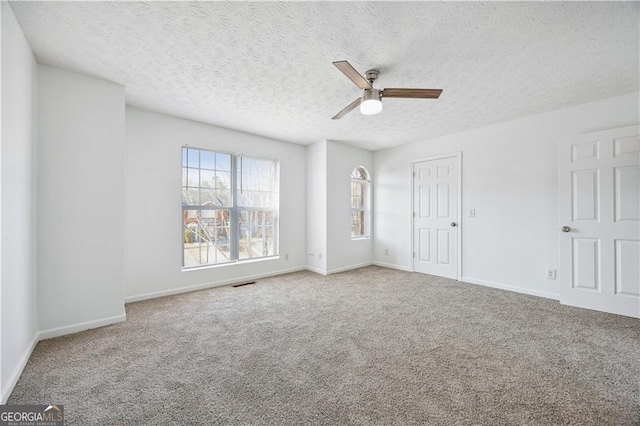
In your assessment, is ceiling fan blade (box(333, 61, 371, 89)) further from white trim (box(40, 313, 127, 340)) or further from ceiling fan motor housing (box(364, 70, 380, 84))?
white trim (box(40, 313, 127, 340))

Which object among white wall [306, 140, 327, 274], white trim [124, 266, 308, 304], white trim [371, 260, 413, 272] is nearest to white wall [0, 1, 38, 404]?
white trim [124, 266, 308, 304]

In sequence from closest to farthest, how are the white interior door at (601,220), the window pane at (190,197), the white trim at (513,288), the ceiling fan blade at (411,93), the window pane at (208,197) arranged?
the ceiling fan blade at (411,93) < the white interior door at (601,220) < the white trim at (513,288) < the window pane at (190,197) < the window pane at (208,197)

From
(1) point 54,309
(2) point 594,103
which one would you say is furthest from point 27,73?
(2) point 594,103

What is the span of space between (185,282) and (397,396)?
3196 mm

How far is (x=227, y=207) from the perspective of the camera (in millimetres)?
4188

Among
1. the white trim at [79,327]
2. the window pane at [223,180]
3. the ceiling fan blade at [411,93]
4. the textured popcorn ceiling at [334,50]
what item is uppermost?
the textured popcorn ceiling at [334,50]

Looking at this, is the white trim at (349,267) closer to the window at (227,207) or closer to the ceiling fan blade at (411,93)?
the window at (227,207)

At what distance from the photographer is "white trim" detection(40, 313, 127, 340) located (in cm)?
235

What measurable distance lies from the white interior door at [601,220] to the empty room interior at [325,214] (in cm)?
2

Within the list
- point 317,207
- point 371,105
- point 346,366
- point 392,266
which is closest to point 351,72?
point 371,105

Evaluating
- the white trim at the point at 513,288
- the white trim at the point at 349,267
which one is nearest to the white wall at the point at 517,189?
the white trim at the point at 513,288

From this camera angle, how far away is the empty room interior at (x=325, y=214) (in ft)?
5.51

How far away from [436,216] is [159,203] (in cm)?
439

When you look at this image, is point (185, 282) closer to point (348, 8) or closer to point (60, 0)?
point (60, 0)
